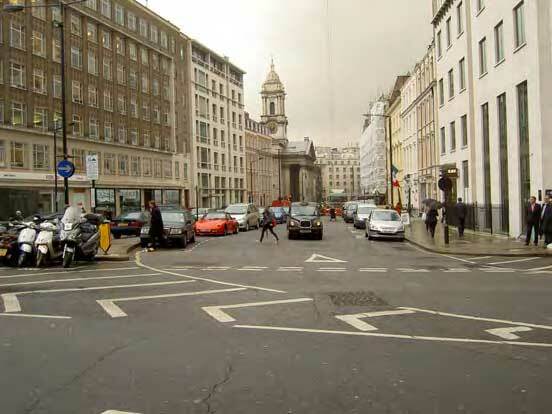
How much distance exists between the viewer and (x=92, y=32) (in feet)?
165

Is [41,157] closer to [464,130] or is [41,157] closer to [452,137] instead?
[452,137]

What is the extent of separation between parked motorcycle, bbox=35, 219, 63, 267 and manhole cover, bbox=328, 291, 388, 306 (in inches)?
356

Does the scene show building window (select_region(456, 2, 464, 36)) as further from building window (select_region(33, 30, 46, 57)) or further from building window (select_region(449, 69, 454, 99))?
building window (select_region(33, 30, 46, 57))

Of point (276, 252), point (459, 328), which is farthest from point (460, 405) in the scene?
point (276, 252)

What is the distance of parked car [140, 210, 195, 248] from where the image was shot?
72.1 feet

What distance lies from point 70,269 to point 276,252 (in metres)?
7.67

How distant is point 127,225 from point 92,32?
27.8 metres

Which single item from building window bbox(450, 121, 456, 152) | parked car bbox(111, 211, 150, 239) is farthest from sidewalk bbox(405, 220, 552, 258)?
parked car bbox(111, 211, 150, 239)

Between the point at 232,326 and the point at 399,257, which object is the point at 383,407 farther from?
the point at 399,257

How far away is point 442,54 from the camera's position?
122 feet

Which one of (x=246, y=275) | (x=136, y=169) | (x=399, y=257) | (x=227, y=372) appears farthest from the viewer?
(x=136, y=169)

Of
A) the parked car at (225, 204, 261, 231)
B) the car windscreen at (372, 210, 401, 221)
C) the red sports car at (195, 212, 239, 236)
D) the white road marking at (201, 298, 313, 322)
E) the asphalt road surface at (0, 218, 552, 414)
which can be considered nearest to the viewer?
the asphalt road surface at (0, 218, 552, 414)

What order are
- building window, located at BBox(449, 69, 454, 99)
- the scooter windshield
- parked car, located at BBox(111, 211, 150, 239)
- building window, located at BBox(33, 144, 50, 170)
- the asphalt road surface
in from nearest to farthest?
1. the asphalt road surface
2. the scooter windshield
3. parked car, located at BBox(111, 211, 150, 239)
4. building window, located at BBox(449, 69, 454, 99)
5. building window, located at BBox(33, 144, 50, 170)

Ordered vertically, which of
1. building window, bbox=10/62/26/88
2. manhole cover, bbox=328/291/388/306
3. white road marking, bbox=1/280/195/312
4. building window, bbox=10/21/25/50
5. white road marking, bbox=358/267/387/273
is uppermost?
building window, bbox=10/21/25/50
